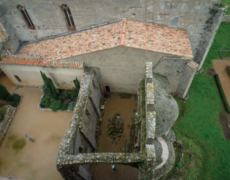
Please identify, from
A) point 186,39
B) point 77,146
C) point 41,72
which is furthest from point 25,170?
point 186,39

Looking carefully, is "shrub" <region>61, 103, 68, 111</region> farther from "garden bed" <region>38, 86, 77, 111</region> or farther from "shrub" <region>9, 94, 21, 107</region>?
"shrub" <region>9, 94, 21, 107</region>

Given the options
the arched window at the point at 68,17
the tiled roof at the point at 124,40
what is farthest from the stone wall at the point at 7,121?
the arched window at the point at 68,17

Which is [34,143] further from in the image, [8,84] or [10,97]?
[8,84]

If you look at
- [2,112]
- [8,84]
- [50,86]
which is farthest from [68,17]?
[2,112]

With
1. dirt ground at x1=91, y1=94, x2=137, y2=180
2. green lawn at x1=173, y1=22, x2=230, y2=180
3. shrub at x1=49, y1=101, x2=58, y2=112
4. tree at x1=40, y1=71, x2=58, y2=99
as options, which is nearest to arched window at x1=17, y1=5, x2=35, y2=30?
tree at x1=40, y1=71, x2=58, y2=99

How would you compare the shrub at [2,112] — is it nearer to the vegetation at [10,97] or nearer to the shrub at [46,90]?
the vegetation at [10,97]
